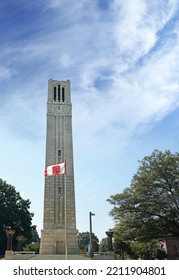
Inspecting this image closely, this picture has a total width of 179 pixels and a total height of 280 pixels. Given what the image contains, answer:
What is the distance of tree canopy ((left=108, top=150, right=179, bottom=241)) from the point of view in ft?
93.1

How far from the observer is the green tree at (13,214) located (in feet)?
150

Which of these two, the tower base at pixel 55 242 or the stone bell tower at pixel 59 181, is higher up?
the stone bell tower at pixel 59 181

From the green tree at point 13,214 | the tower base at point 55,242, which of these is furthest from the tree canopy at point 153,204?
the green tree at point 13,214

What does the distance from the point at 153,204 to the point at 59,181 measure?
1215cm

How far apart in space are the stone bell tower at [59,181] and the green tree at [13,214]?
15.9 m

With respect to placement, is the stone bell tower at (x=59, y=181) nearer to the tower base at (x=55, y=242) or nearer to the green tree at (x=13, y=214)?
the tower base at (x=55, y=242)

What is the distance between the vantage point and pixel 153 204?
28.3 metres

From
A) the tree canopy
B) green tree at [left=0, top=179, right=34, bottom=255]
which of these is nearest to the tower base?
the tree canopy

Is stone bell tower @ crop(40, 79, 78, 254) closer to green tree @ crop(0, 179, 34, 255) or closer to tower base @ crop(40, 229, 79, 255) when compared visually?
tower base @ crop(40, 229, 79, 255)

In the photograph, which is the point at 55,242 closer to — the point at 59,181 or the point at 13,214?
the point at 59,181

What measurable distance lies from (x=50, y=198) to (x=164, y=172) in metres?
13.7

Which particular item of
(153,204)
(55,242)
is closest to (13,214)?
(55,242)

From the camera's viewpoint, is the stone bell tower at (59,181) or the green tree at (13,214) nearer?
the stone bell tower at (59,181)

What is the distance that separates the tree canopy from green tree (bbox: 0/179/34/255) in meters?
22.7
